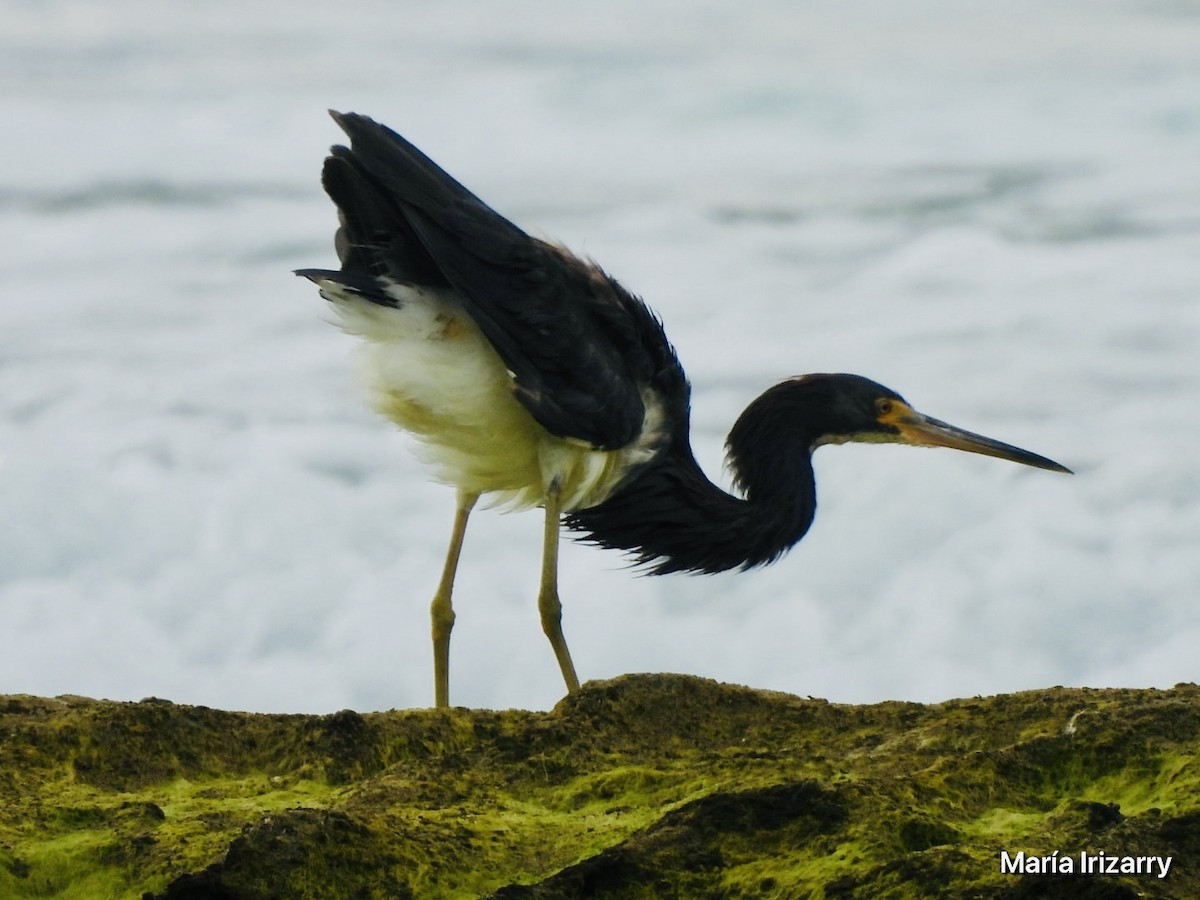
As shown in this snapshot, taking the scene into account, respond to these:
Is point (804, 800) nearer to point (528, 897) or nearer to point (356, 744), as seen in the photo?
point (528, 897)

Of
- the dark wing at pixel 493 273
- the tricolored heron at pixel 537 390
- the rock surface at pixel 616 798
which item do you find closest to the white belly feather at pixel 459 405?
the tricolored heron at pixel 537 390

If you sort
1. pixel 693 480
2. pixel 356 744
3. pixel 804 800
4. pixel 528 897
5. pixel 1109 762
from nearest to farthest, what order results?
pixel 528 897 < pixel 804 800 < pixel 1109 762 < pixel 356 744 < pixel 693 480

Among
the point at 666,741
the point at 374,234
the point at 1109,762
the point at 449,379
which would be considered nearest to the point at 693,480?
the point at 449,379

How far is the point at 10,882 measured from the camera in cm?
422

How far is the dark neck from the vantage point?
27.6 feet

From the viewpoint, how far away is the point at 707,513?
27.8 feet

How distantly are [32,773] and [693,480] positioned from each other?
4.10m

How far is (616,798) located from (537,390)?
299cm

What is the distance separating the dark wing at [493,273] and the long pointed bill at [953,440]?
183cm

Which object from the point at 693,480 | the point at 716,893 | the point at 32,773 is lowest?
the point at 716,893

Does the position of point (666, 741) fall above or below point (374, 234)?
below

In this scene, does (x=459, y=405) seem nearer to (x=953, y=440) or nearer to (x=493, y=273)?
(x=493, y=273)

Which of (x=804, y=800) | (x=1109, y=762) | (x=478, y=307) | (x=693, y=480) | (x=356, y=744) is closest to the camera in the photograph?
(x=804, y=800)

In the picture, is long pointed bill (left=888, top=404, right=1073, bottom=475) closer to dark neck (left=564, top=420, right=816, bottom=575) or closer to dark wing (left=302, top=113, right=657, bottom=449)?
dark neck (left=564, top=420, right=816, bottom=575)
